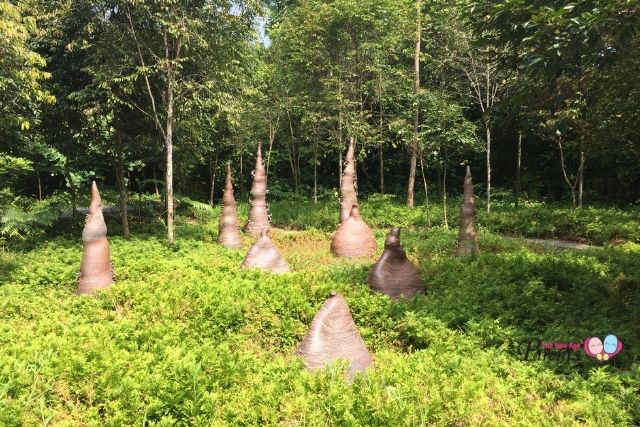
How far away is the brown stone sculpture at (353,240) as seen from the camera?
1283 centimetres

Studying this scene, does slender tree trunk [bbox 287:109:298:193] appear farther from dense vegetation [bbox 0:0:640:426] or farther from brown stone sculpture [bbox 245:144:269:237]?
brown stone sculpture [bbox 245:144:269:237]

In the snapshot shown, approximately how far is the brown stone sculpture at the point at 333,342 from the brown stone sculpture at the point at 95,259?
5221mm

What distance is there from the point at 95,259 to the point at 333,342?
19.5ft

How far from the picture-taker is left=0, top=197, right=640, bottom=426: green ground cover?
4.43m

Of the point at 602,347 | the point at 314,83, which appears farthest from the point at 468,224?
the point at 314,83

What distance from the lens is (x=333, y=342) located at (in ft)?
19.8

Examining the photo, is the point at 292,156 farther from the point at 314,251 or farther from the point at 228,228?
the point at 314,251

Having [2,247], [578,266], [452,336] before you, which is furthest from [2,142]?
[578,266]

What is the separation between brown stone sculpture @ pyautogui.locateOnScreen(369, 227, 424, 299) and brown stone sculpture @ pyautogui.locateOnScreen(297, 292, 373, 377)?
253cm

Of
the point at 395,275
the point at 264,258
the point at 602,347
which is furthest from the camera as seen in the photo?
the point at 264,258

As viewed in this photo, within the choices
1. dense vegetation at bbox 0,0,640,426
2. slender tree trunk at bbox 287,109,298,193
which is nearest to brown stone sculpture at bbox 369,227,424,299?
dense vegetation at bbox 0,0,640,426

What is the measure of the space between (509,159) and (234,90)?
762 inches

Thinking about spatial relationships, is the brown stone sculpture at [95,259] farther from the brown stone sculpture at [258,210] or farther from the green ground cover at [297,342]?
the brown stone sculpture at [258,210]

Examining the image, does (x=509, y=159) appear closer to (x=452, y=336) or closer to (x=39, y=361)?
(x=452, y=336)
